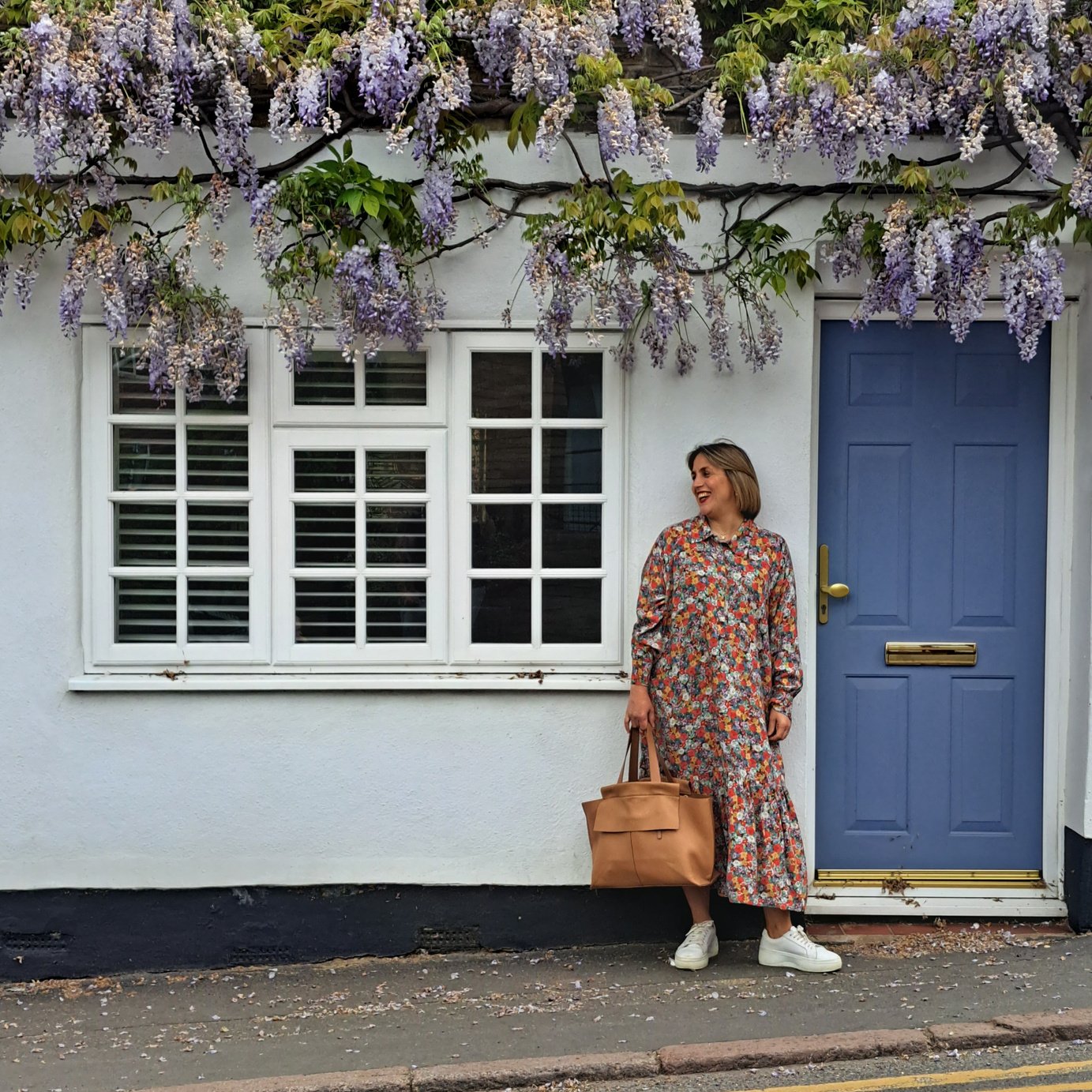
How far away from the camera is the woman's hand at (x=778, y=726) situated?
214 inches

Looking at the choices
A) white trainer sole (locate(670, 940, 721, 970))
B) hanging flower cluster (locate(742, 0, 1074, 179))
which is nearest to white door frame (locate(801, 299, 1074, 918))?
white trainer sole (locate(670, 940, 721, 970))

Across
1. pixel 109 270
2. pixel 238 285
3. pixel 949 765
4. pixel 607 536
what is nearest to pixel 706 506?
pixel 607 536

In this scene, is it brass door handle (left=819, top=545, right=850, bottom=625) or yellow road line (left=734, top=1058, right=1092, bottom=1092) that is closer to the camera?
yellow road line (left=734, top=1058, right=1092, bottom=1092)

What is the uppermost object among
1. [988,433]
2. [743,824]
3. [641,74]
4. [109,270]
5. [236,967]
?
[641,74]

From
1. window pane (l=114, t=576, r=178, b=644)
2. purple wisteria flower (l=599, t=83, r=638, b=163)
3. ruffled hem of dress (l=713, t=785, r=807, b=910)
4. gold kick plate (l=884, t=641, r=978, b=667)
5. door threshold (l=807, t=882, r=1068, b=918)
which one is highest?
purple wisteria flower (l=599, t=83, r=638, b=163)

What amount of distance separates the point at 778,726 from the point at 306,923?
220cm

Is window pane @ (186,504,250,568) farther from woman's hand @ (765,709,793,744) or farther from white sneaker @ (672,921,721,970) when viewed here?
white sneaker @ (672,921,721,970)

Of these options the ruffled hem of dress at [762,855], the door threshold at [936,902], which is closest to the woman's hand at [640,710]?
the ruffled hem of dress at [762,855]

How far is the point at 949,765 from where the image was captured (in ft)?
19.6

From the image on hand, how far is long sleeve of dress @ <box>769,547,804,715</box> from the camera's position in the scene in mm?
5434

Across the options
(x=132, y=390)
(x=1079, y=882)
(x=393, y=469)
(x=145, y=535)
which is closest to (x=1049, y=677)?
(x=1079, y=882)

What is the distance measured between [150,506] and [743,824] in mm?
2864

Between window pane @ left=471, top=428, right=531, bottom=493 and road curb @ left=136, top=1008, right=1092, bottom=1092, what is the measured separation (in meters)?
2.36

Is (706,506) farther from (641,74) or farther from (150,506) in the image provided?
(150,506)
